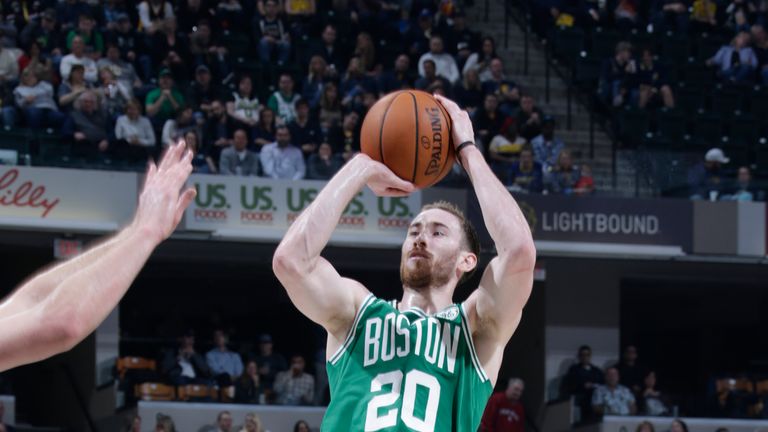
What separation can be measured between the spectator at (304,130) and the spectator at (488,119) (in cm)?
227

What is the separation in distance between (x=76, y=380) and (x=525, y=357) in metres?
6.22

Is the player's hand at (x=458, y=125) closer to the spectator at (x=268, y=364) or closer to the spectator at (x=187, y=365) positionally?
the spectator at (x=187, y=365)

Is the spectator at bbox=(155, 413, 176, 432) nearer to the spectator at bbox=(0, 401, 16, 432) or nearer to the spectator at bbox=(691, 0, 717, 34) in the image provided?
the spectator at bbox=(0, 401, 16, 432)

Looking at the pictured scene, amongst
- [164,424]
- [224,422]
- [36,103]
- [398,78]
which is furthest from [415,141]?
[398,78]

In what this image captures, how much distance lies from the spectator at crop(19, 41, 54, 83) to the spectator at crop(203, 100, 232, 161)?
1.89 m

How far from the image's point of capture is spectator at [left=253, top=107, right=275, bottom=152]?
1620 cm

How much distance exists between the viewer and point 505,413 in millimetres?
15930

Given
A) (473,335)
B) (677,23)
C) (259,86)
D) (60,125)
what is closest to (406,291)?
(473,335)

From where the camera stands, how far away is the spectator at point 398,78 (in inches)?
706

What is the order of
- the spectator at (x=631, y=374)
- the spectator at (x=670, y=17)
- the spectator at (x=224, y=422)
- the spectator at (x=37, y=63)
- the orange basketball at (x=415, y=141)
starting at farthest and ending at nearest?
the spectator at (x=670, y=17) < the spectator at (x=631, y=374) < the spectator at (x=37, y=63) < the spectator at (x=224, y=422) < the orange basketball at (x=415, y=141)

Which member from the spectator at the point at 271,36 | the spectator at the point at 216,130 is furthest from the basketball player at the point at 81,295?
the spectator at the point at 271,36

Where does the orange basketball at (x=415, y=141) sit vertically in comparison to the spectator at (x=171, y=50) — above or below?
below

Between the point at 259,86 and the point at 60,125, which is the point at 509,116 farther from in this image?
the point at 60,125

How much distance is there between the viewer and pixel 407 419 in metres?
5.00
